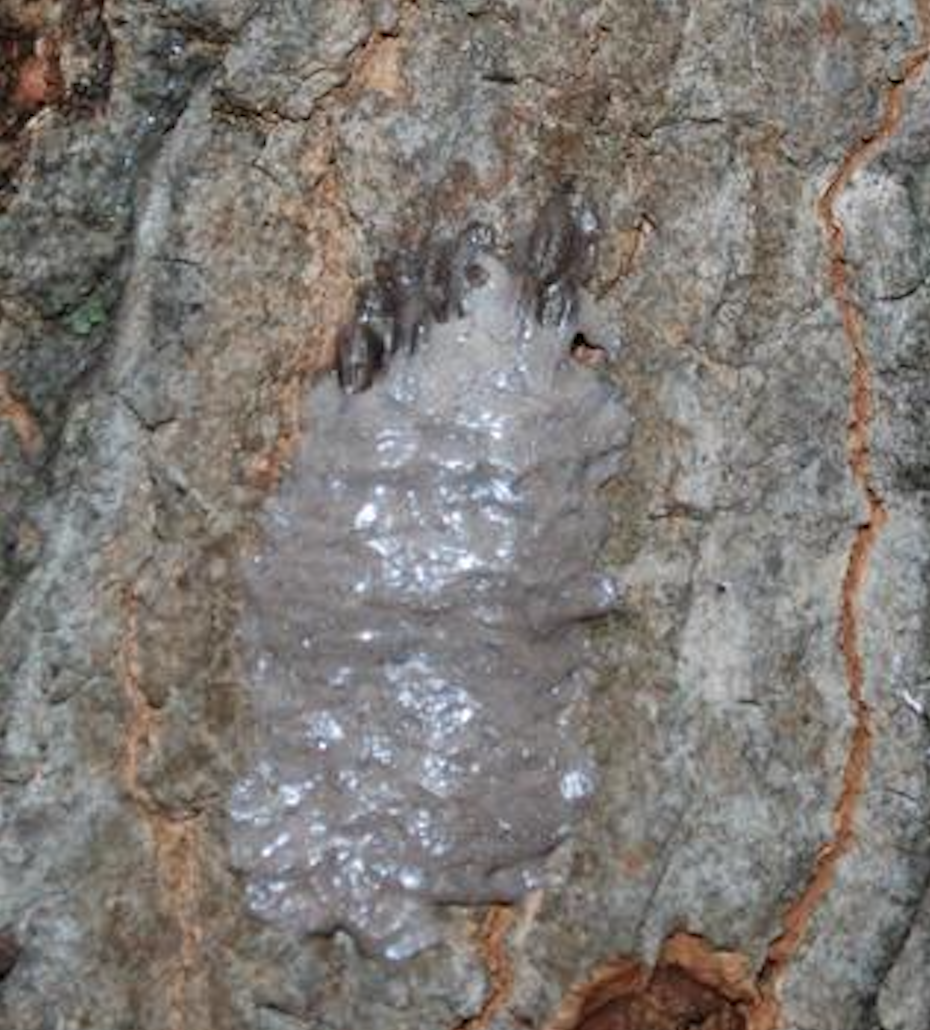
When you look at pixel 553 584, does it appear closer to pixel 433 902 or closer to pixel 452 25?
pixel 433 902

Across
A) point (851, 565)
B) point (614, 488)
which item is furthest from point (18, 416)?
point (851, 565)

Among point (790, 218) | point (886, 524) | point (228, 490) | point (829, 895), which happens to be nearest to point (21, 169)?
point (228, 490)

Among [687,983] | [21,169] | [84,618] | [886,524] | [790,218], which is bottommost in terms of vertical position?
[687,983]

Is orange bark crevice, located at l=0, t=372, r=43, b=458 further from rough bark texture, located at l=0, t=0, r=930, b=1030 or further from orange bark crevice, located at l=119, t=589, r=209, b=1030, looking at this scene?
orange bark crevice, located at l=119, t=589, r=209, b=1030

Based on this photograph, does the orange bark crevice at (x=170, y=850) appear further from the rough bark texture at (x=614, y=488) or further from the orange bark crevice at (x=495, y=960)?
the orange bark crevice at (x=495, y=960)

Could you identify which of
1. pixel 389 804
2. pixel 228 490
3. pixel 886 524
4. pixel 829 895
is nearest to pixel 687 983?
pixel 829 895

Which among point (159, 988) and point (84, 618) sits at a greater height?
point (84, 618)

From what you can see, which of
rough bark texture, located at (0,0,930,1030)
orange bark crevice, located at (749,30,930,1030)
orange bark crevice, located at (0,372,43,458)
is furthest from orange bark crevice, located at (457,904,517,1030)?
orange bark crevice, located at (0,372,43,458)
